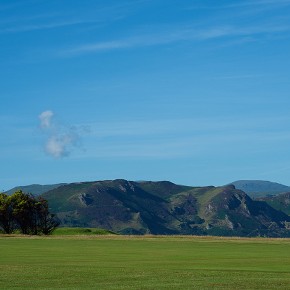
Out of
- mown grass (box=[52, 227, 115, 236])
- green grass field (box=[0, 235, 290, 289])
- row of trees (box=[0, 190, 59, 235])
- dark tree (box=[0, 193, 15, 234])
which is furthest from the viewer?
mown grass (box=[52, 227, 115, 236])

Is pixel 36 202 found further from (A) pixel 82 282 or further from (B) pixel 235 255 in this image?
(A) pixel 82 282

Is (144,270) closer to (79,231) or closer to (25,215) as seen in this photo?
(25,215)

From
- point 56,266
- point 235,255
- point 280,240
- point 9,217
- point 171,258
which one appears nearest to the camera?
point 56,266

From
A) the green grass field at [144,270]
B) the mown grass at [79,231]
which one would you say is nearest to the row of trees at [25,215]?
the mown grass at [79,231]

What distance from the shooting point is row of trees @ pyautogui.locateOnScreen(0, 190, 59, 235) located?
444 ft

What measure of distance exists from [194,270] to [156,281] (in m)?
7.96

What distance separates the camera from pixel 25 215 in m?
135

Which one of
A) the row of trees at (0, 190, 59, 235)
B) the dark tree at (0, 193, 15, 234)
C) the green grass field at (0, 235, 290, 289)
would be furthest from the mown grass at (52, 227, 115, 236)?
the green grass field at (0, 235, 290, 289)

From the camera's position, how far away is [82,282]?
129 ft

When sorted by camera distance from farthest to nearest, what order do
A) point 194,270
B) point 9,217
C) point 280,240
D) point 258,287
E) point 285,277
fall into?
point 9,217
point 280,240
point 194,270
point 285,277
point 258,287

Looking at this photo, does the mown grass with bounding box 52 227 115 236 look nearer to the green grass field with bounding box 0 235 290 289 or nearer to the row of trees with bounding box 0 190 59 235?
the row of trees with bounding box 0 190 59 235

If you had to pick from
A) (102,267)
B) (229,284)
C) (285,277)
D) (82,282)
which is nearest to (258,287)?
(229,284)

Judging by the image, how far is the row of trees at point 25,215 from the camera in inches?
5324

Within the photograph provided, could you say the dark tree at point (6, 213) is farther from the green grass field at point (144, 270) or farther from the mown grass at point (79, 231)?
the green grass field at point (144, 270)
